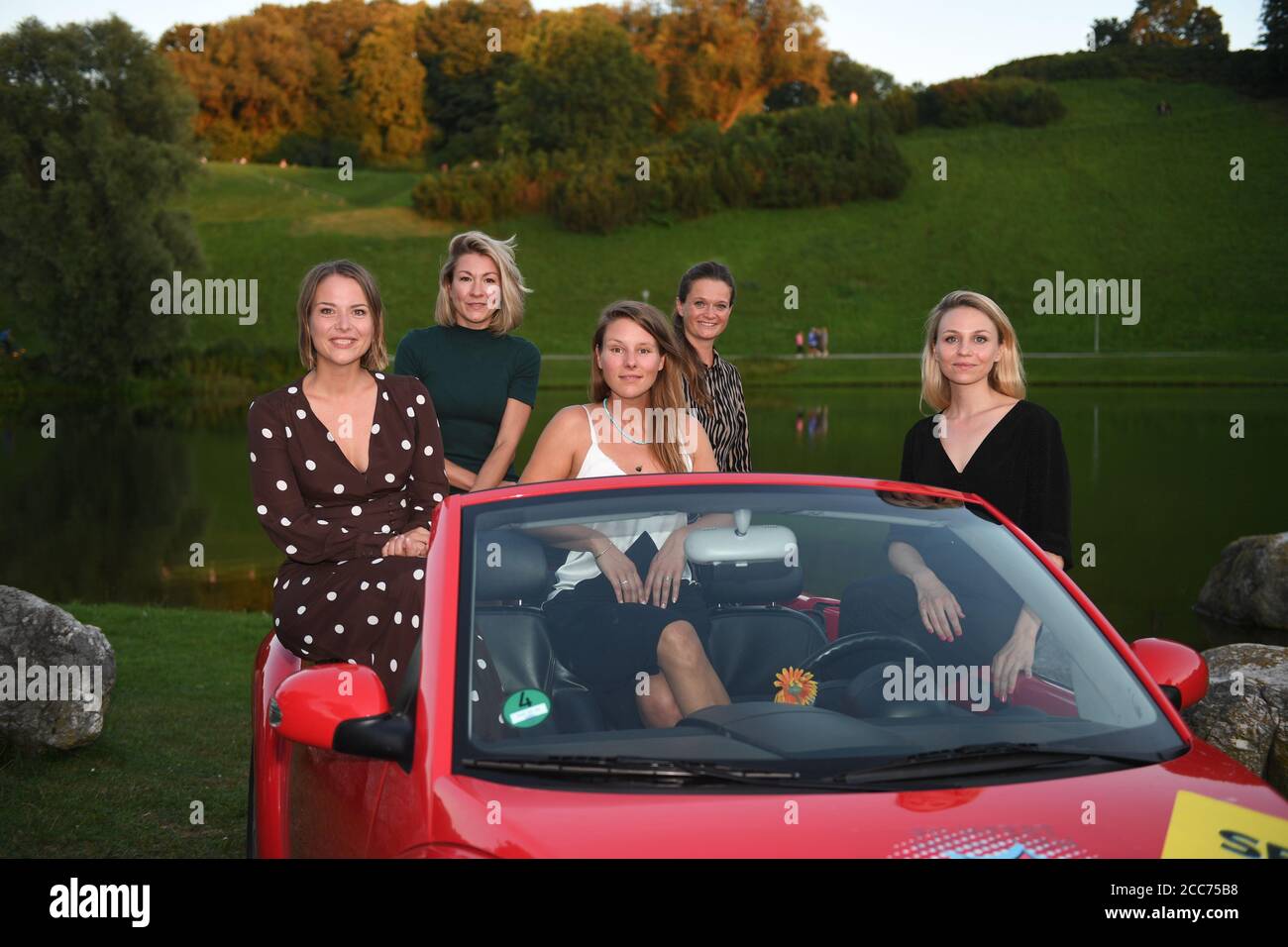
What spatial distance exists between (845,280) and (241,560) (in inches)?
2183

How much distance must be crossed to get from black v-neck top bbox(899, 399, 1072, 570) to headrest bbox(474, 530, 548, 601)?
66.2 inches

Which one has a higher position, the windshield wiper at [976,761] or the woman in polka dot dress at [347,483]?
the woman in polka dot dress at [347,483]

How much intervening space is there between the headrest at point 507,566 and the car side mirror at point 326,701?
32cm

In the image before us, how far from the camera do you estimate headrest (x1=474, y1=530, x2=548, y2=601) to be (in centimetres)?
306

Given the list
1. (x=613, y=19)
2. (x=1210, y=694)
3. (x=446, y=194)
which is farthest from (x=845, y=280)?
(x=1210, y=694)

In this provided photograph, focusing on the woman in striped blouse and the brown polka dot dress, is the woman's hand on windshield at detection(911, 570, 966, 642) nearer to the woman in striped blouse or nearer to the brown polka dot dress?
the brown polka dot dress

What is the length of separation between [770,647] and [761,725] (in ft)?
2.54

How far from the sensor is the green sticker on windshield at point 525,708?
109 inches

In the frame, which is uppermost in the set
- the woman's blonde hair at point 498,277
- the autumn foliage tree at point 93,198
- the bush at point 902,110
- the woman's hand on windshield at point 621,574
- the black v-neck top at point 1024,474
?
the bush at point 902,110

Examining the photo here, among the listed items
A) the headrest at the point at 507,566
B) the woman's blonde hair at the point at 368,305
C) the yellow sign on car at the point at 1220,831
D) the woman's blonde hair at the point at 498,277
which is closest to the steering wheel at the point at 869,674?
the yellow sign on car at the point at 1220,831

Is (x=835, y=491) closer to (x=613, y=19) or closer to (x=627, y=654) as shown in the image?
(x=627, y=654)

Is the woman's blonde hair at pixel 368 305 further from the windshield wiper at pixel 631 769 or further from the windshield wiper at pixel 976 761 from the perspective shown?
the windshield wiper at pixel 976 761

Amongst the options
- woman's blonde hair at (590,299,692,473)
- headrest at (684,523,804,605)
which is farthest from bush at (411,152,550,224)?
headrest at (684,523,804,605)

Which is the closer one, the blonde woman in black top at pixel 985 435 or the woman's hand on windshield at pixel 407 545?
the woman's hand on windshield at pixel 407 545
